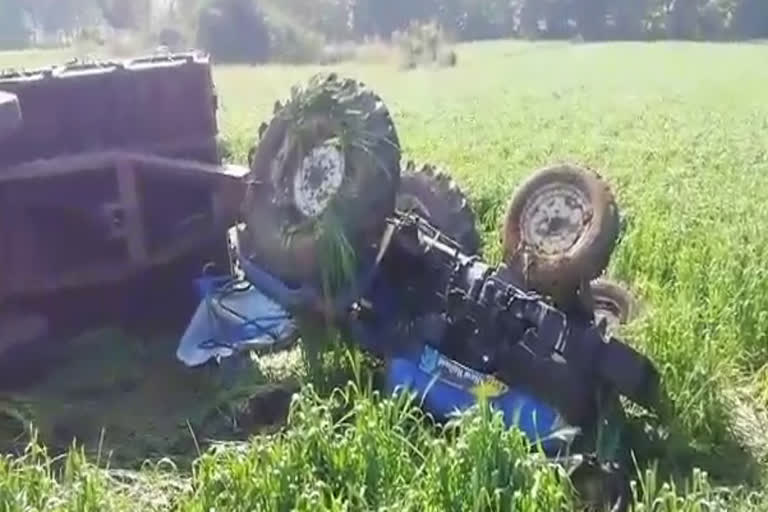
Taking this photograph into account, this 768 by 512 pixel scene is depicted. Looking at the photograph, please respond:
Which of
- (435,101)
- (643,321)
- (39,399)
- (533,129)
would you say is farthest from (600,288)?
(435,101)

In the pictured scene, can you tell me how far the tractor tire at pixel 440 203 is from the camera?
5.20m

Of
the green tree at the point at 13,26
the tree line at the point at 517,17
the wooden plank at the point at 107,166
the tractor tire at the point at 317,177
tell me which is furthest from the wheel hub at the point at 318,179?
the tree line at the point at 517,17

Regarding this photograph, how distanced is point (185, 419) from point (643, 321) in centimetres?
176

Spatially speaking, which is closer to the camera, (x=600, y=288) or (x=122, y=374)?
(x=122, y=374)

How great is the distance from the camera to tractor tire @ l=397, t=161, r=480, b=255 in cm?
520

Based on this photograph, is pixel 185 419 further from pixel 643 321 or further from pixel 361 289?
pixel 643 321

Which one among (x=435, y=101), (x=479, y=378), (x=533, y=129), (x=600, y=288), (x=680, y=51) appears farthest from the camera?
(x=680, y=51)

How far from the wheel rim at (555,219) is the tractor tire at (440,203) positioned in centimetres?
60

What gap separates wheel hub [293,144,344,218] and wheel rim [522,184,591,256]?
31.3 inches

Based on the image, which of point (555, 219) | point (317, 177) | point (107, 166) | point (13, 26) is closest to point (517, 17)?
point (13, 26)

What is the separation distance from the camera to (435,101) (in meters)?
19.5

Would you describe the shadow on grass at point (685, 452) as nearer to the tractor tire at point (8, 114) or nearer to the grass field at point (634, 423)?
the grass field at point (634, 423)

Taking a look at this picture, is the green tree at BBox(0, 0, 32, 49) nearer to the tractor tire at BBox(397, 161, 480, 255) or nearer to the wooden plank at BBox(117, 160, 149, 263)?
Result: the wooden plank at BBox(117, 160, 149, 263)

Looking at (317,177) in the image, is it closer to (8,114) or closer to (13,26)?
(8,114)
